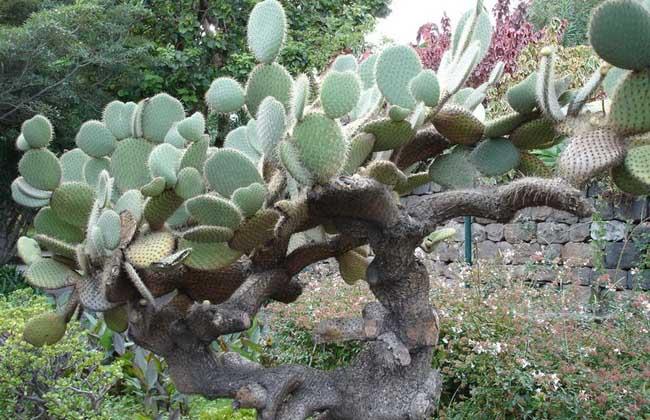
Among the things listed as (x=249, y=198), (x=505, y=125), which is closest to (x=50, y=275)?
(x=249, y=198)

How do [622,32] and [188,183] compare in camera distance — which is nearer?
[622,32]

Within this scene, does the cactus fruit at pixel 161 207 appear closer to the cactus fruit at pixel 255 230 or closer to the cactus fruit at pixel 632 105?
the cactus fruit at pixel 255 230

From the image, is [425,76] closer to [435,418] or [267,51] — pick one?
[267,51]

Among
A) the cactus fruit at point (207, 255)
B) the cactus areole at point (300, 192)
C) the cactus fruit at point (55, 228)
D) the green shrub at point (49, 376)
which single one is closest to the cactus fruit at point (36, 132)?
the cactus areole at point (300, 192)

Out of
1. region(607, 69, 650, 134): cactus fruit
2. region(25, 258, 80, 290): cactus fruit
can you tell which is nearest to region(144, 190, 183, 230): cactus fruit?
region(25, 258, 80, 290): cactus fruit

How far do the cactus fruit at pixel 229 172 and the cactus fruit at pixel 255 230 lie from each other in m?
0.06

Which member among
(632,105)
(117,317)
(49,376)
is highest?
(632,105)

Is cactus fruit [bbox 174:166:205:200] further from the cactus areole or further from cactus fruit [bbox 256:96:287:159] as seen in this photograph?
cactus fruit [bbox 256:96:287:159]

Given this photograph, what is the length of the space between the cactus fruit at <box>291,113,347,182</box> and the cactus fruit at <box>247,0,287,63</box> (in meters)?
0.26

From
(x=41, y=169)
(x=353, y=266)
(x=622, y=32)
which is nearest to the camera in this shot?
(x=622, y=32)

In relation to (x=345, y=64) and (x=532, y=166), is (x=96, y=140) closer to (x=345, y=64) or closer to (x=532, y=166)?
(x=345, y=64)

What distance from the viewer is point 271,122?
1174 millimetres

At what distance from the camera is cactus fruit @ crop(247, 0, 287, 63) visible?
1.32 meters

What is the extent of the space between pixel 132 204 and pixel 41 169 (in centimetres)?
20
